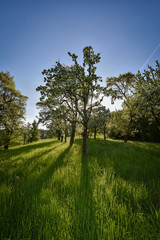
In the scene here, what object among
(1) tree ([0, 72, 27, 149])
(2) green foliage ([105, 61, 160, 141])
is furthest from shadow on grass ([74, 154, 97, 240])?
(1) tree ([0, 72, 27, 149])

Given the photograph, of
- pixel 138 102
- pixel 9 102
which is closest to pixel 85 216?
pixel 138 102

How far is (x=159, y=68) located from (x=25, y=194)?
12.5 metres

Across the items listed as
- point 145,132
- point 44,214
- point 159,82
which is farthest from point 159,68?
point 145,132

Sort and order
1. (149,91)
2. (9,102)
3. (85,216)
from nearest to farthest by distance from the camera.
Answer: (85,216), (149,91), (9,102)

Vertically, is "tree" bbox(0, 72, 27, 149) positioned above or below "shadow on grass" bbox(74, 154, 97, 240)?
above

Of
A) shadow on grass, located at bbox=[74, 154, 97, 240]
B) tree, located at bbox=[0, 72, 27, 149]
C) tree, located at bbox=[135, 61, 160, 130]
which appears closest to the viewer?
shadow on grass, located at bbox=[74, 154, 97, 240]

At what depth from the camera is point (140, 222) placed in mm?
1917

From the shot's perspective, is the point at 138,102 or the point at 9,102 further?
the point at 9,102

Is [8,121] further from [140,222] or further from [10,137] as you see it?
[140,222]

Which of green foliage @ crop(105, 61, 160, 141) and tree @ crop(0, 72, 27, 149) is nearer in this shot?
green foliage @ crop(105, 61, 160, 141)

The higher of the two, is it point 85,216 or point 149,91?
point 149,91

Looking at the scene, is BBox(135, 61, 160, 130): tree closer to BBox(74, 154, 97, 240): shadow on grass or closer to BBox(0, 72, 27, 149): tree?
BBox(74, 154, 97, 240): shadow on grass

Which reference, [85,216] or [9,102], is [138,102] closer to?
[85,216]

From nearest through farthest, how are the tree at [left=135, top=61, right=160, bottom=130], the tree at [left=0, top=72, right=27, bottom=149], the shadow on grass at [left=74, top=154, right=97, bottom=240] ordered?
the shadow on grass at [left=74, top=154, right=97, bottom=240] → the tree at [left=135, top=61, right=160, bottom=130] → the tree at [left=0, top=72, right=27, bottom=149]
